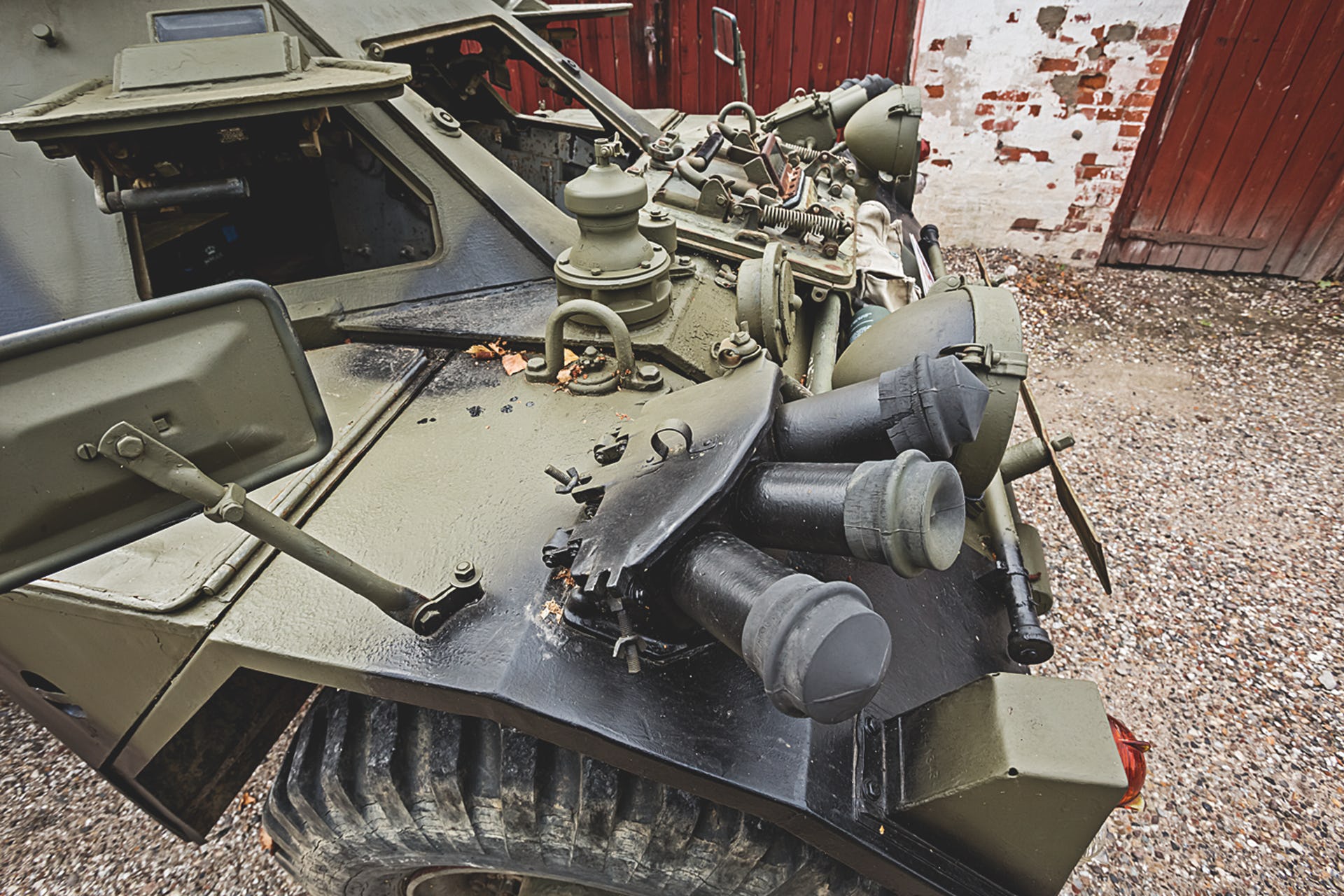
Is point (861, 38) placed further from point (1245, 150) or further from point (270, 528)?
point (270, 528)

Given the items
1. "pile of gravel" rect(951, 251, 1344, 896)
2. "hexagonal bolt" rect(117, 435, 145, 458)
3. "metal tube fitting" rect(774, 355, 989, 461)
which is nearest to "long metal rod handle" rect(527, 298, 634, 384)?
"metal tube fitting" rect(774, 355, 989, 461)

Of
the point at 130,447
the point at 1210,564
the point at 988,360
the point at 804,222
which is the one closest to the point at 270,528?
the point at 130,447

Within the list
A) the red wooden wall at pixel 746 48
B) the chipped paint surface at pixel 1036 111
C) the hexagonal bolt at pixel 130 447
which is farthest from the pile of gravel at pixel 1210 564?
the hexagonal bolt at pixel 130 447

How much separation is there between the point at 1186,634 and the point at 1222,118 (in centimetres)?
446

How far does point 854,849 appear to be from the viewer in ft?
4.31

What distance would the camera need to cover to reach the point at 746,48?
21.6ft

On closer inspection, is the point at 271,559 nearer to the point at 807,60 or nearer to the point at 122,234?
the point at 122,234

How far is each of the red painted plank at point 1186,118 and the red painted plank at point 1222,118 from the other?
30 millimetres

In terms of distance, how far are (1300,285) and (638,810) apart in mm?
6998

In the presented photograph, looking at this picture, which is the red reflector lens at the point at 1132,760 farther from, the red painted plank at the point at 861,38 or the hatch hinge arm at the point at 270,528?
the red painted plank at the point at 861,38

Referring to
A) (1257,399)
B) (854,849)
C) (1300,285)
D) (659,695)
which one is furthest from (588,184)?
(1300,285)

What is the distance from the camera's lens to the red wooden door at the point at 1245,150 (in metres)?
5.54

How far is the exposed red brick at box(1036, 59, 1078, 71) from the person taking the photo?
19.1ft

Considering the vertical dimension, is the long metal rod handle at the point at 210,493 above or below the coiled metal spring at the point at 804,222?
above
